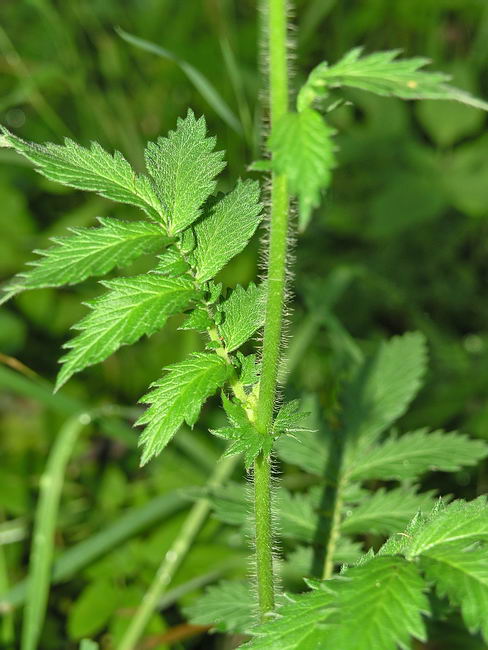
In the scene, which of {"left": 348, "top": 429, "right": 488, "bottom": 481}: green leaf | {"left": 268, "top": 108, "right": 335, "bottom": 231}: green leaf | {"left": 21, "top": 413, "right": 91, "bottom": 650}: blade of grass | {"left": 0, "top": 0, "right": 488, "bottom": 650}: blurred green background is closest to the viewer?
{"left": 268, "top": 108, "right": 335, "bottom": 231}: green leaf

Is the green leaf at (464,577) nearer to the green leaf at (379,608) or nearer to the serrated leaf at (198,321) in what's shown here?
the green leaf at (379,608)

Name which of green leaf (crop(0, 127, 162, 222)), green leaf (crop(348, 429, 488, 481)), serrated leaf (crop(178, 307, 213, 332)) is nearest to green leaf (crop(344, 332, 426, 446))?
green leaf (crop(348, 429, 488, 481))

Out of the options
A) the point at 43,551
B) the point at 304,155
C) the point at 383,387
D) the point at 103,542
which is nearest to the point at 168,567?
the point at 103,542

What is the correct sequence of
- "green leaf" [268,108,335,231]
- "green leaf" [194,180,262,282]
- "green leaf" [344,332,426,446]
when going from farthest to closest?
"green leaf" [344,332,426,446]
"green leaf" [194,180,262,282]
"green leaf" [268,108,335,231]

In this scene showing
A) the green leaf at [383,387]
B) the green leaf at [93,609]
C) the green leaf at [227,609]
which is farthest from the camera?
the green leaf at [93,609]

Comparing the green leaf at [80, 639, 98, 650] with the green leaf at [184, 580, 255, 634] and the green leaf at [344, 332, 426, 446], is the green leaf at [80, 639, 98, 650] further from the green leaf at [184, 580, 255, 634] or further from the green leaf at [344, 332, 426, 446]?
the green leaf at [344, 332, 426, 446]

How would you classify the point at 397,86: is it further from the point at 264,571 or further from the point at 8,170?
the point at 8,170

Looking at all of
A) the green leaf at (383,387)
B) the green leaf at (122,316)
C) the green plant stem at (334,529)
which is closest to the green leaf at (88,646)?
the green plant stem at (334,529)
